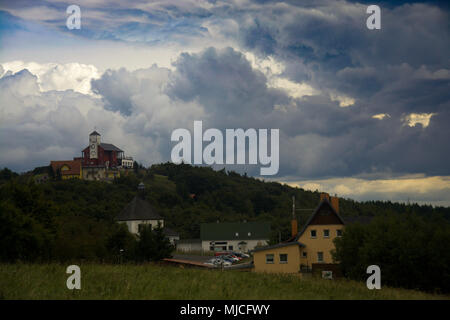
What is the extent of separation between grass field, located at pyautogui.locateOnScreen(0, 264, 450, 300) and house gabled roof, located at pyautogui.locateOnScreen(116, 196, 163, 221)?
9603 cm

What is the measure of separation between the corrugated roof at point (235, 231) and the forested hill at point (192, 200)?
376 cm

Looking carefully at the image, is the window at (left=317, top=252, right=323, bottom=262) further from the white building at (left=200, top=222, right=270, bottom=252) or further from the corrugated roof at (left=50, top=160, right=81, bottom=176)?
the corrugated roof at (left=50, top=160, right=81, bottom=176)

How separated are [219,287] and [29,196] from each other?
33.9 meters

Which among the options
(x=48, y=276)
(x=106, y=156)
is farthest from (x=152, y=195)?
(x=48, y=276)

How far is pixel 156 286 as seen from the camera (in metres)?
16.5

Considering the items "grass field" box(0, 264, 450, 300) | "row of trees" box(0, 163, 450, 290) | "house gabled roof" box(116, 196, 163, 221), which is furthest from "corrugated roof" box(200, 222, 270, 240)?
"grass field" box(0, 264, 450, 300)

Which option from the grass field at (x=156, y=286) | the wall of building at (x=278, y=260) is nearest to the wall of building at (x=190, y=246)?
the wall of building at (x=278, y=260)

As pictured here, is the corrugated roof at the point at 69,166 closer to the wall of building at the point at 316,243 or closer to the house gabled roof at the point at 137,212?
the house gabled roof at the point at 137,212

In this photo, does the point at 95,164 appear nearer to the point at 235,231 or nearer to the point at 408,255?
the point at 235,231

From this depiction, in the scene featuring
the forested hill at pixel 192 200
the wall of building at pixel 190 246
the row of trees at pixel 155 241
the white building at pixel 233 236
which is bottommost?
the wall of building at pixel 190 246

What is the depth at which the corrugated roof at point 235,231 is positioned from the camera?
4732 inches

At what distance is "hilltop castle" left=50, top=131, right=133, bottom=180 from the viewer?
162 meters
